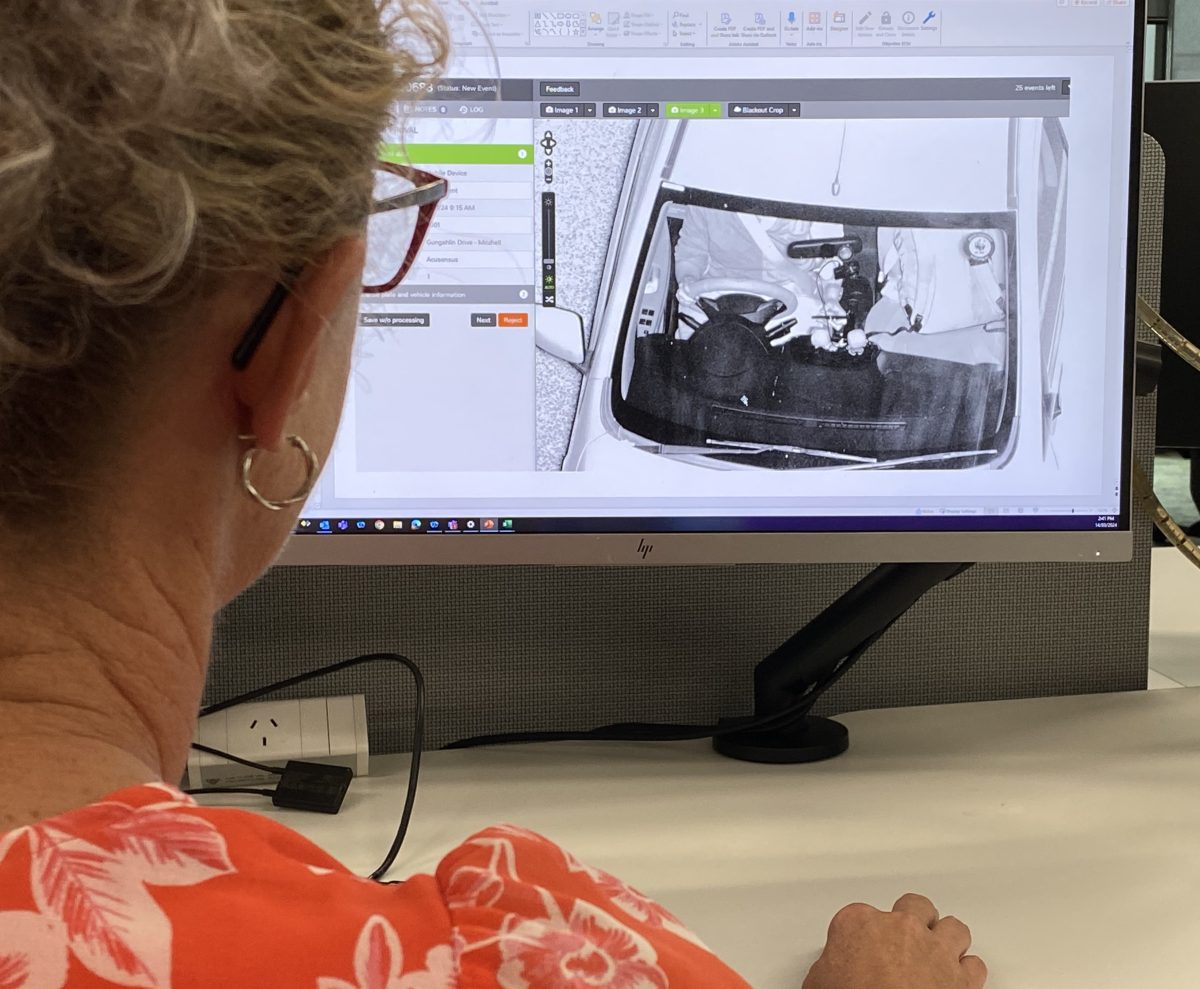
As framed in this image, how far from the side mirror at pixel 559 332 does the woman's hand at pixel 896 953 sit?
378mm

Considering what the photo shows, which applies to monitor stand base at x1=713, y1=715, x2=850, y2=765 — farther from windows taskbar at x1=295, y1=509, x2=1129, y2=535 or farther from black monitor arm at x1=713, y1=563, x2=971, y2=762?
windows taskbar at x1=295, y1=509, x2=1129, y2=535

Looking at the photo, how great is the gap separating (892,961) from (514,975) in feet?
1.00

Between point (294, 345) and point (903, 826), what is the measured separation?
1.78 feet

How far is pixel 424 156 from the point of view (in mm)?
818

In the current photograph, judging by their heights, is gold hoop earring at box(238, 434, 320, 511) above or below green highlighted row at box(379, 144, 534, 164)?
below

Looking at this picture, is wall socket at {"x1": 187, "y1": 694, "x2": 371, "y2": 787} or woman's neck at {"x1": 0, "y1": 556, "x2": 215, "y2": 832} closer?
woman's neck at {"x1": 0, "y1": 556, "x2": 215, "y2": 832}

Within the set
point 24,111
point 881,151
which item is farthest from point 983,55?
point 24,111

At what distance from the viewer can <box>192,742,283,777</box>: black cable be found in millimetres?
875

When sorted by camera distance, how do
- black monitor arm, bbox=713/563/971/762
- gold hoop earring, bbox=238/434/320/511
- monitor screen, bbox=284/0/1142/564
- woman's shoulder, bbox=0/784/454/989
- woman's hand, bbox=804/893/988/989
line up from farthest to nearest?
black monitor arm, bbox=713/563/971/762 → monitor screen, bbox=284/0/1142/564 → woman's hand, bbox=804/893/988/989 → gold hoop earring, bbox=238/434/320/511 → woman's shoulder, bbox=0/784/454/989

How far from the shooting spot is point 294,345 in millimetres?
439

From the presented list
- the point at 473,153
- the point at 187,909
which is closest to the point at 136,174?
the point at 187,909

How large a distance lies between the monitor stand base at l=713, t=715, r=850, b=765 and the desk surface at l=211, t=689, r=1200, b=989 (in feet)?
0.04

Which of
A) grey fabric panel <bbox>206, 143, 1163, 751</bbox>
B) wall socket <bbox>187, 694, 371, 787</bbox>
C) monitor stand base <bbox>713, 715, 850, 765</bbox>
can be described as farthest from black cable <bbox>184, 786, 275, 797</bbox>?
monitor stand base <bbox>713, 715, 850, 765</bbox>

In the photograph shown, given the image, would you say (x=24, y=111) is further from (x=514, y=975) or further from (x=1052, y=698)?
(x=1052, y=698)
